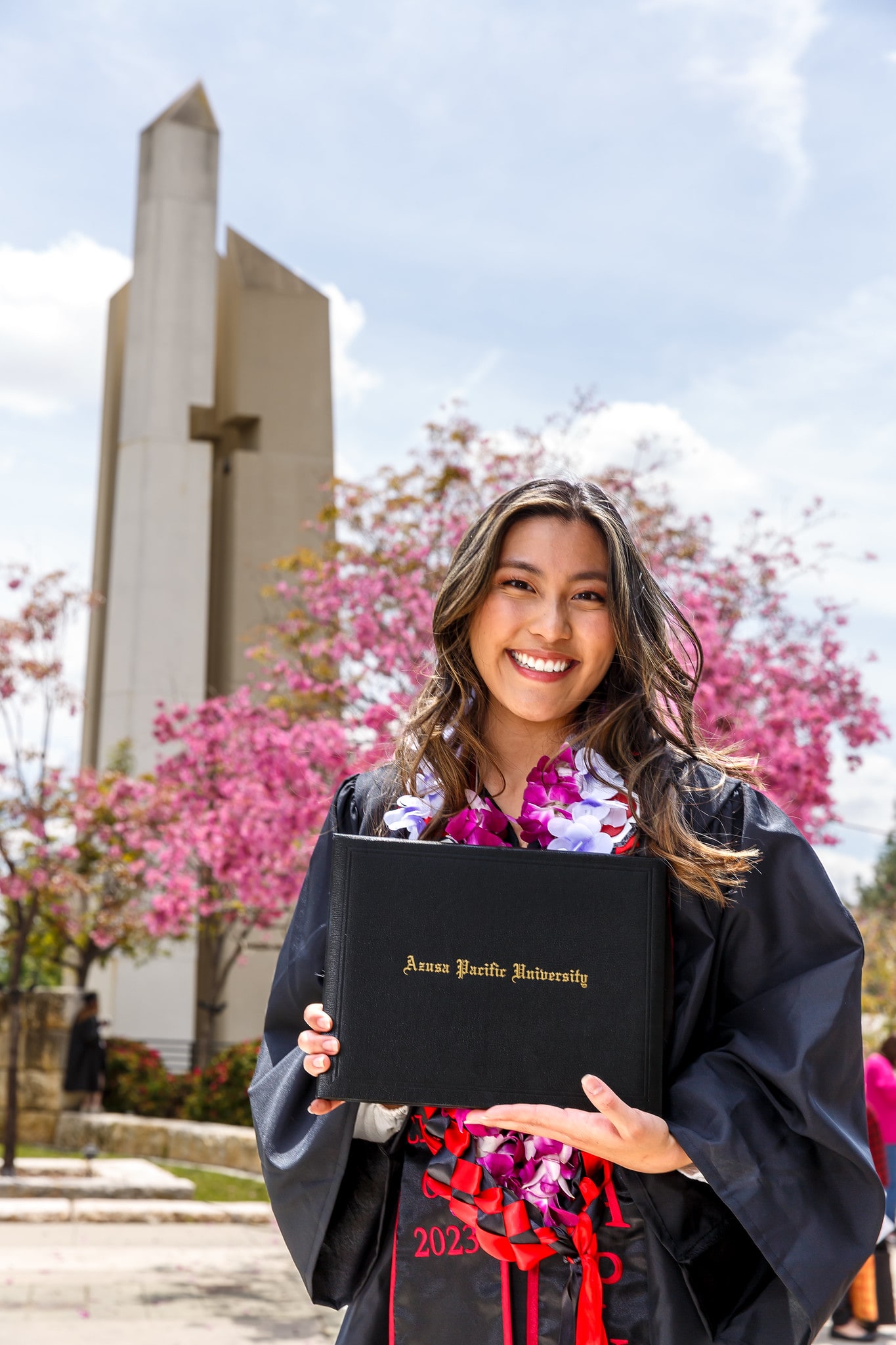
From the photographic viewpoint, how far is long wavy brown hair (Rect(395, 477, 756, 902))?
209 centimetres

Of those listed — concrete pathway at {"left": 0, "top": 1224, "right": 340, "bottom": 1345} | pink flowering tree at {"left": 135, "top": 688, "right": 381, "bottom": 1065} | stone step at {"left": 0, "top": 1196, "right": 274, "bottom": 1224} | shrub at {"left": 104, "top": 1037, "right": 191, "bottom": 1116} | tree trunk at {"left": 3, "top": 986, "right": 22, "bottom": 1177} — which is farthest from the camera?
shrub at {"left": 104, "top": 1037, "right": 191, "bottom": 1116}

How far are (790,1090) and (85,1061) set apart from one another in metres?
12.4

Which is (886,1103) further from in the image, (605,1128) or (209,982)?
(209,982)

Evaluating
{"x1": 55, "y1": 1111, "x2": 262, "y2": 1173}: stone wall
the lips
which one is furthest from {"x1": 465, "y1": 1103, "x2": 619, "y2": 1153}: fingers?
{"x1": 55, "y1": 1111, "x2": 262, "y2": 1173}: stone wall

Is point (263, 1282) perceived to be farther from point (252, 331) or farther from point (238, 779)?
point (252, 331)

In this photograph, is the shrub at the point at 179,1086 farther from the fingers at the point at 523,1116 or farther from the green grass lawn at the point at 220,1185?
the fingers at the point at 523,1116

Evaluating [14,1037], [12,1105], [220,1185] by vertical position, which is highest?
[14,1037]

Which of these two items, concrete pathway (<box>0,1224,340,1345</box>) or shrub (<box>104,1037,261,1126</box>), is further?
shrub (<box>104,1037,261,1126</box>)

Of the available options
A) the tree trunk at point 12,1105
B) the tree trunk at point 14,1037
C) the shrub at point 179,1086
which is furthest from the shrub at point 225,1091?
the tree trunk at point 12,1105

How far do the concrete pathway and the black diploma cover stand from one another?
517 cm

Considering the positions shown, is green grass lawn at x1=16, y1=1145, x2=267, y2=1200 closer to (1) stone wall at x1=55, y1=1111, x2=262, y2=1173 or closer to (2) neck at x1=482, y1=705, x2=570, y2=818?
(1) stone wall at x1=55, y1=1111, x2=262, y2=1173

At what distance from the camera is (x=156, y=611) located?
19812 millimetres

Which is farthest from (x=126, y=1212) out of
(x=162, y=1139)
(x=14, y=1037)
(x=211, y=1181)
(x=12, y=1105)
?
(x=162, y=1139)

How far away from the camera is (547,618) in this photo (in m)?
2.08
